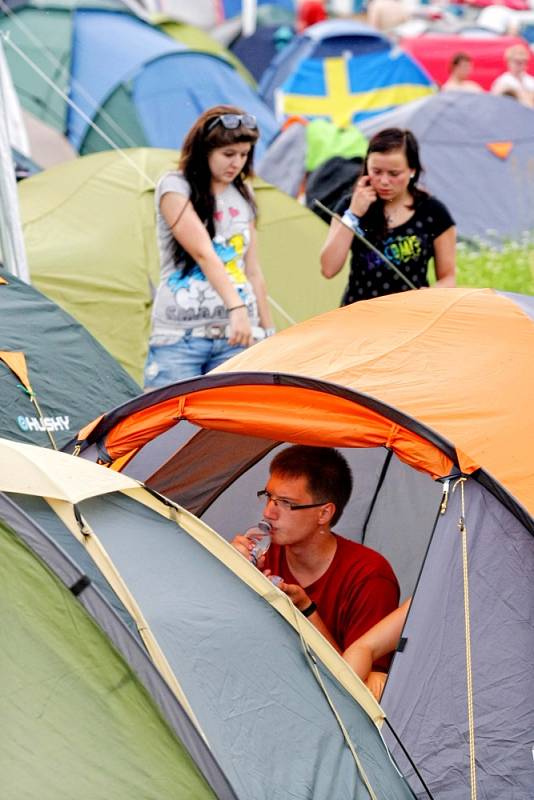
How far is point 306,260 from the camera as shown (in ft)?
24.9

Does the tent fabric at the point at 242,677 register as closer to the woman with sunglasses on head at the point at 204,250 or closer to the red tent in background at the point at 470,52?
the woman with sunglasses on head at the point at 204,250

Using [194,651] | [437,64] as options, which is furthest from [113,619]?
[437,64]

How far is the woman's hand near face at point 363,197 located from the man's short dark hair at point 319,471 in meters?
1.14

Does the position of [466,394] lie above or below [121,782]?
above

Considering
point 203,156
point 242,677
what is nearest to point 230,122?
point 203,156

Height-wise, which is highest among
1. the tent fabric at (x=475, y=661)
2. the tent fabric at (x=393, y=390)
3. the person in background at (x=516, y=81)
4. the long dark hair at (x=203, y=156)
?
the person in background at (x=516, y=81)

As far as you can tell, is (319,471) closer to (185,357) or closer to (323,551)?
(323,551)

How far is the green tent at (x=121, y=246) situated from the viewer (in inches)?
274

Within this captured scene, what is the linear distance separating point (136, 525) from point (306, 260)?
4405mm

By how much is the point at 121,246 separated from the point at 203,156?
7.67ft

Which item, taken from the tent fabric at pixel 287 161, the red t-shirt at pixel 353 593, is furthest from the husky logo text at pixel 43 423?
the tent fabric at pixel 287 161

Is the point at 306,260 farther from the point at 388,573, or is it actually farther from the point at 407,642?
the point at 407,642

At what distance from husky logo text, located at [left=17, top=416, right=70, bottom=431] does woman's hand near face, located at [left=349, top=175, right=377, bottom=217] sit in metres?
1.23

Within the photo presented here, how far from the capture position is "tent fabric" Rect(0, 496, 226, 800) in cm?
280
